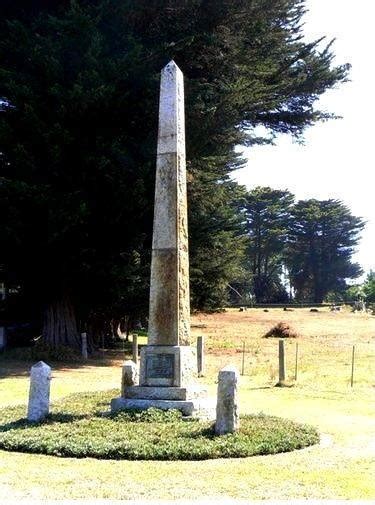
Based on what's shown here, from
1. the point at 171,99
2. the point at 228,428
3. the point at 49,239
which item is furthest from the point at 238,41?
the point at 228,428

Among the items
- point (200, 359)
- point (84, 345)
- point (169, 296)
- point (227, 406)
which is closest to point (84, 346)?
point (84, 345)

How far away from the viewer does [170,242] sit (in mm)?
10492

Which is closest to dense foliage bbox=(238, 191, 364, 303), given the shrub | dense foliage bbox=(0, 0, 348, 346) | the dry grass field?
the shrub

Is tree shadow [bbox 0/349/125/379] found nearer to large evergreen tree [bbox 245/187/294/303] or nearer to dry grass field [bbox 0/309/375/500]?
dry grass field [bbox 0/309/375/500]

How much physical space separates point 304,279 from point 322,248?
461 centimetres

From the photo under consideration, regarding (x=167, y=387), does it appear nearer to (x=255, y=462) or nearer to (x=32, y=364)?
(x=255, y=462)

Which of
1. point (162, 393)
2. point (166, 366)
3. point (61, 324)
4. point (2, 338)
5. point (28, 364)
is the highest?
point (61, 324)

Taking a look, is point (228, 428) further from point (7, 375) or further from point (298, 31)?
point (298, 31)

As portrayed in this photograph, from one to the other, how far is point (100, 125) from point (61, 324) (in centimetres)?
673

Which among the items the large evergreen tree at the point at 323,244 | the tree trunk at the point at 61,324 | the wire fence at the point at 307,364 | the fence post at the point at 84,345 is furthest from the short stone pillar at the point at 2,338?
the large evergreen tree at the point at 323,244

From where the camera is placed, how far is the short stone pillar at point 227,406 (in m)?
8.29

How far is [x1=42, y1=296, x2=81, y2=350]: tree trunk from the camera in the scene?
2175cm

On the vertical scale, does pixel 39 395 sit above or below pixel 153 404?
above

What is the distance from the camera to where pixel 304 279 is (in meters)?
83.1
